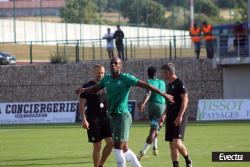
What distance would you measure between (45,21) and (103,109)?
4102 cm

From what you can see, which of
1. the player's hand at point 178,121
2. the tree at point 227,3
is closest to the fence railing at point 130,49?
the tree at point 227,3

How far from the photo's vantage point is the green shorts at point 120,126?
16.0 meters

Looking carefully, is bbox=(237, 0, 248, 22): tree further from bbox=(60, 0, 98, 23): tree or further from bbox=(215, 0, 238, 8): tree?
bbox=(60, 0, 98, 23): tree

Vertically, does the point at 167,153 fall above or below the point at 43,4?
below

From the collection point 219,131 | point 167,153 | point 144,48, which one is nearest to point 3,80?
point 144,48

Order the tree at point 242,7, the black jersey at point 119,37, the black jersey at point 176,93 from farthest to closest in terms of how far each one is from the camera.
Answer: the tree at point 242,7, the black jersey at point 119,37, the black jersey at point 176,93

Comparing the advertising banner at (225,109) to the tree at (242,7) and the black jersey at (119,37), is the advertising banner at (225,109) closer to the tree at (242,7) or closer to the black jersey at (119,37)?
the black jersey at (119,37)

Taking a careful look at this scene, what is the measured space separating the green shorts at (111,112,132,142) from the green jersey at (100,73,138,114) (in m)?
0.10

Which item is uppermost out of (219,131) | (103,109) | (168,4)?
(168,4)

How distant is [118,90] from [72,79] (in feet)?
99.3

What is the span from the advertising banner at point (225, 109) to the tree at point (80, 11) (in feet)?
56.5

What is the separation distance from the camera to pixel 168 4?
58031 mm

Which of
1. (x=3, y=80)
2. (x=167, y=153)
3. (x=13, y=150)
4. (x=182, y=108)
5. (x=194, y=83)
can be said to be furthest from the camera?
(x=3, y=80)

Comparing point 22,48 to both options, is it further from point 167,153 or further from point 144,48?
point 167,153
